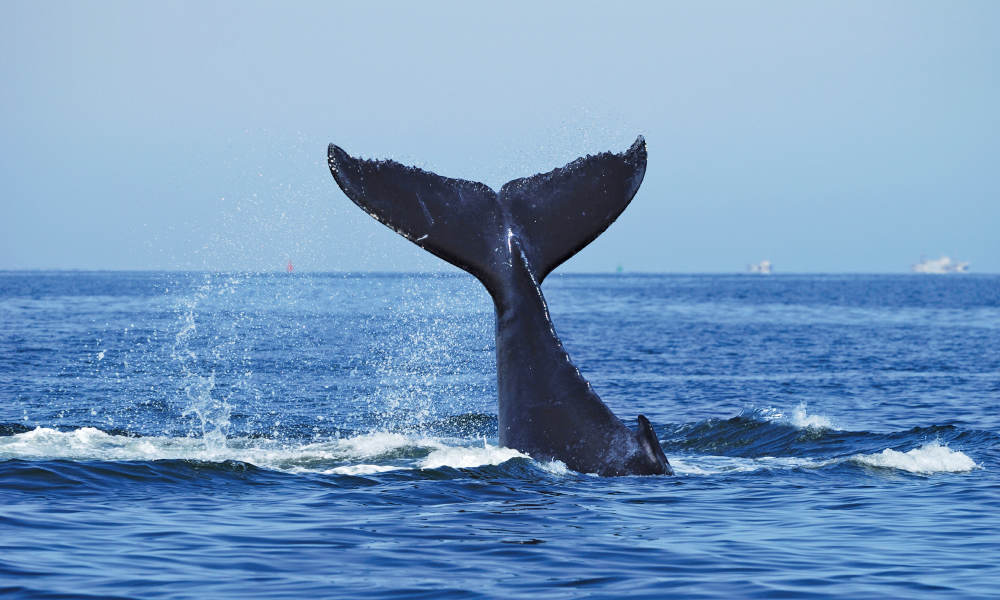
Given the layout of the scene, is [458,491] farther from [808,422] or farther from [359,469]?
[808,422]

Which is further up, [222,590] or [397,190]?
[397,190]

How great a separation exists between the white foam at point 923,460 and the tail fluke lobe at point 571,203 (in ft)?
14.2

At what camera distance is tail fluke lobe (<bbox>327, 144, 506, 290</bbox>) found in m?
10.4

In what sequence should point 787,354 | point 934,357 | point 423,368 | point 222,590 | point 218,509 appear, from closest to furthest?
point 222,590 → point 218,509 → point 423,368 → point 934,357 → point 787,354

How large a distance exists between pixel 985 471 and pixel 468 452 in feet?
17.3

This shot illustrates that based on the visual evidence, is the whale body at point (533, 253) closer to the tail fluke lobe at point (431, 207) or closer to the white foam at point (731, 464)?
the tail fluke lobe at point (431, 207)

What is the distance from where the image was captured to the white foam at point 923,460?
42.6 feet

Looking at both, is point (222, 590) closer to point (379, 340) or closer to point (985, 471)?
point (985, 471)

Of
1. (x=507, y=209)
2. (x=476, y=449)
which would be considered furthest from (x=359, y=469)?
(x=507, y=209)

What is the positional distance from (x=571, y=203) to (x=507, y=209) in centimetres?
59

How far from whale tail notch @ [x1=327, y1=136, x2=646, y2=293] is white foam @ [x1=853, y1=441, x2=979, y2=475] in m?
4.40

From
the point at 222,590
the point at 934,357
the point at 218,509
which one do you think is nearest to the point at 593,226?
the point at 218,509

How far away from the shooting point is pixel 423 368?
32.1 m

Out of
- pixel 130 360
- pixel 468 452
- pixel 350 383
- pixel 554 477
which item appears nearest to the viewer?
pixel 554 477
